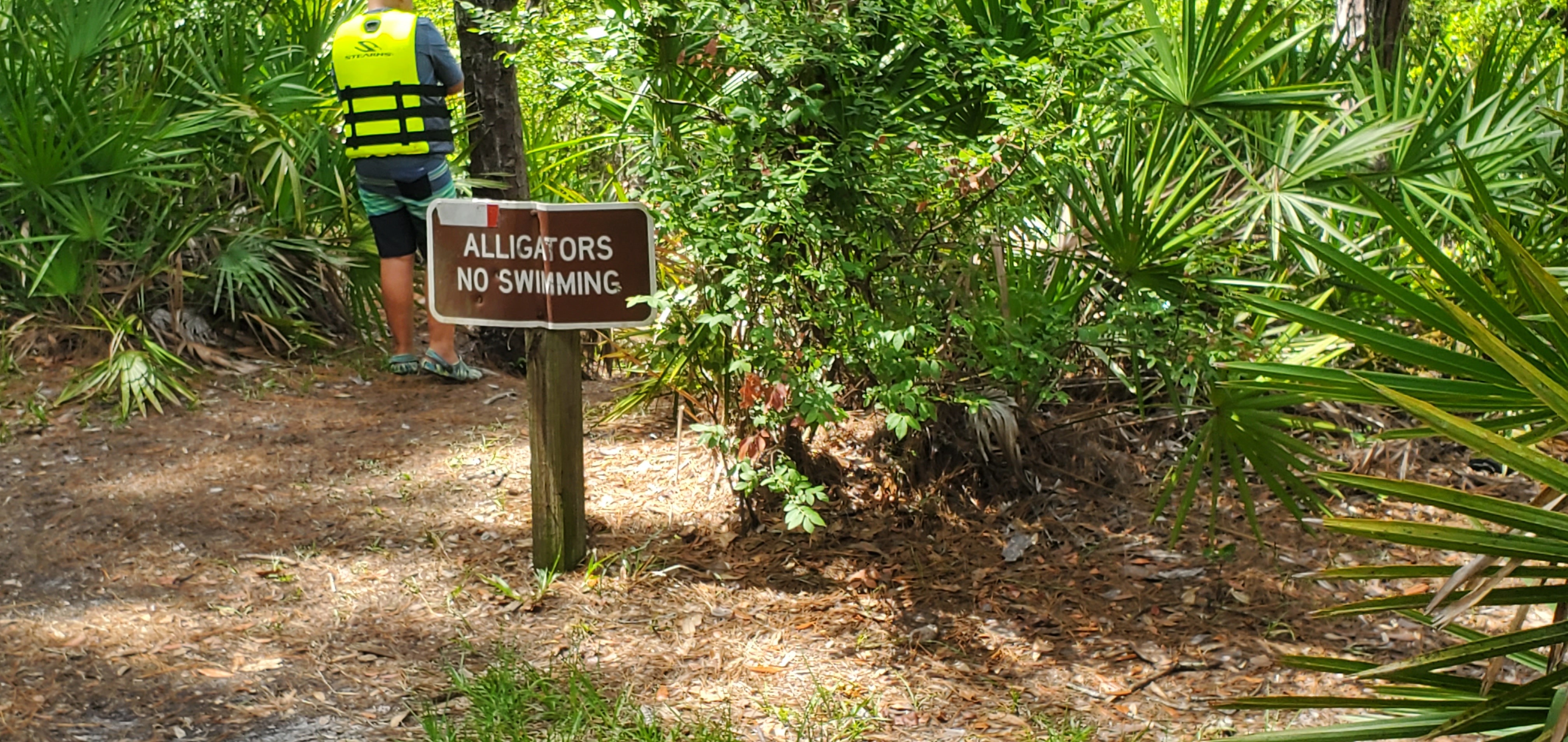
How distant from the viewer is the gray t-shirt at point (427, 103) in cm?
572

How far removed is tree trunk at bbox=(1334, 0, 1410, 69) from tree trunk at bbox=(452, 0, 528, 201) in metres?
4.06

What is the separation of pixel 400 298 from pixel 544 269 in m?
2.51

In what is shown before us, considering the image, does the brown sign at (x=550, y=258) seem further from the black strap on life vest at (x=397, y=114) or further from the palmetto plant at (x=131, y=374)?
the palmetto plant at (x=131, y=374)

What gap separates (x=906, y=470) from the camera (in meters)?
4.73

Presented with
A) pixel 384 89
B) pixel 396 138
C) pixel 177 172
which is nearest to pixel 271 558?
pixel 396 138

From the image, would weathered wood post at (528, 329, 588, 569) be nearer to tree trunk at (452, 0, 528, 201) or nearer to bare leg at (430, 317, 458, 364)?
bare leg at (430, 317, 458, 364)


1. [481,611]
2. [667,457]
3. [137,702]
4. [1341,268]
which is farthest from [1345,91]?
[137,702]

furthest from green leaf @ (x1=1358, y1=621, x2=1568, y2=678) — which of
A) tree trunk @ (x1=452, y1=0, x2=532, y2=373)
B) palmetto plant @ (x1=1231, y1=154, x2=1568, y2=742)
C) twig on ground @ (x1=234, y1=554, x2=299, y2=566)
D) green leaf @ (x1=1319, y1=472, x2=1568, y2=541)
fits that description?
tree trunk @ (x1=452, y1=0, x2=532, y2=373)

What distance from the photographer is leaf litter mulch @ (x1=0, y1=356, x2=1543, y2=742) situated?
3.55 m

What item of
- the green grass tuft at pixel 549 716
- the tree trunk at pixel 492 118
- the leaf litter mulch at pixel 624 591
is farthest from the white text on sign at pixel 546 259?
the tree trunk at pixel 492 118

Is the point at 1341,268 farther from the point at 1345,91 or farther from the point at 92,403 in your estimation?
the point at 92,403

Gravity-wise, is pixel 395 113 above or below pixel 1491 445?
above

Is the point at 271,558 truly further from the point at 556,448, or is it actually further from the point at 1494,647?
the point at 1494,647

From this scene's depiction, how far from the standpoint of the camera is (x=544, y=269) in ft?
12.7
